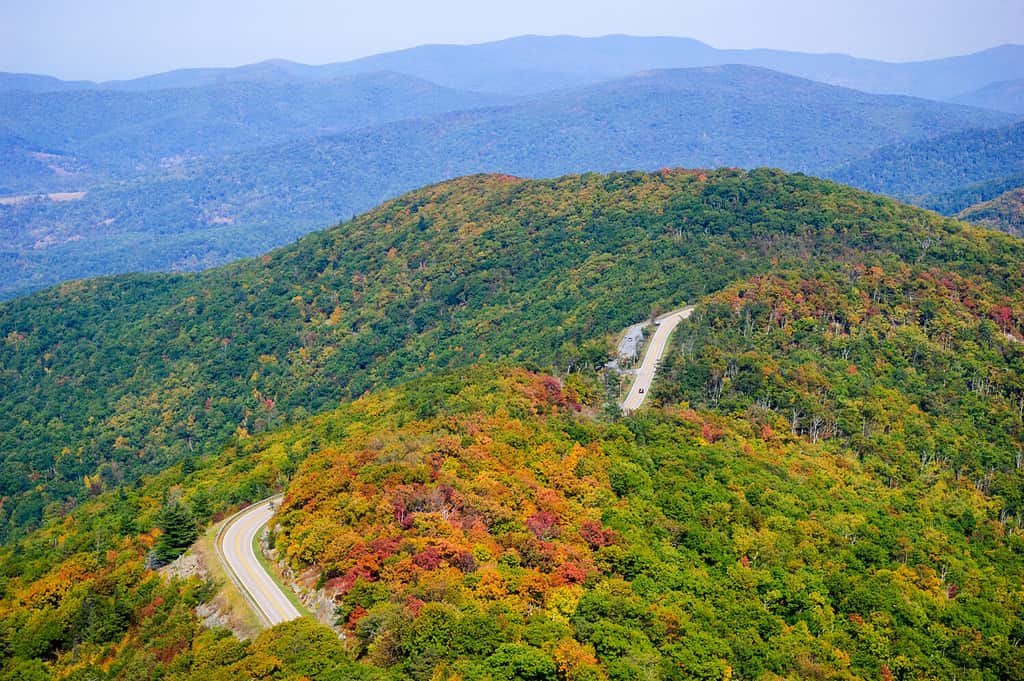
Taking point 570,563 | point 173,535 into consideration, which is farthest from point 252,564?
point 570,563

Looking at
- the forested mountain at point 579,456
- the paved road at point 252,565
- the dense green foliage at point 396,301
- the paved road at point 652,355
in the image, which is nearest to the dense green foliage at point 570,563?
the forested mountain at point 579,456

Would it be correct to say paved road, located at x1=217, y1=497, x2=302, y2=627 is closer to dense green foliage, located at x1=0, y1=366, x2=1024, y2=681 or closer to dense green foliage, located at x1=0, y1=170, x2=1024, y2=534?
dense green foliage, located at x1=0, y1=366, x2=1024, y2=681

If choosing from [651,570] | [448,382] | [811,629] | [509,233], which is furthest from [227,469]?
[509,233]

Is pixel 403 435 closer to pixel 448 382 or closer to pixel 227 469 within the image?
pixel 448 382

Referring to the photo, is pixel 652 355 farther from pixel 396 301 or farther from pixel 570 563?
pixel 396 301

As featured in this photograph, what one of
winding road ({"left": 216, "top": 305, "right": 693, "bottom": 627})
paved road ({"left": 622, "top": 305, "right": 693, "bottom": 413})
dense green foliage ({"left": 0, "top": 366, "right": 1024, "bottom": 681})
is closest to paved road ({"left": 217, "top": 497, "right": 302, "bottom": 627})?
winding road ({"left": 216, "top": 305, "right": 693, "bottom": 627})

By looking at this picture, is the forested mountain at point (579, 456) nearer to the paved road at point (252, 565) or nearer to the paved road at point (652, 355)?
the paved road at point (252, 565)
